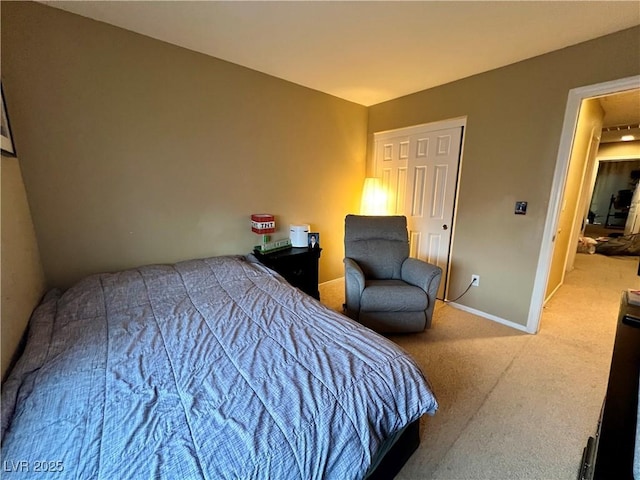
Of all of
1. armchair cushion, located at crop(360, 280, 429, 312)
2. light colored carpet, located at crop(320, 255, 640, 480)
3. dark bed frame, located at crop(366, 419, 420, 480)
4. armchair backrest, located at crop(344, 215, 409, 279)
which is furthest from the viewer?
armchair backrest, located at crop(344, 215, 409, 279)

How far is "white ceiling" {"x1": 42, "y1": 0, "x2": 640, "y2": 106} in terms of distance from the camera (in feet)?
5.28

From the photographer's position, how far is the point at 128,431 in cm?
77

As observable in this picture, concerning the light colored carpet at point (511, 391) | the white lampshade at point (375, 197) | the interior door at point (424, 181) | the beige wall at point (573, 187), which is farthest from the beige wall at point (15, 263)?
the beige wall at point (573, 187)

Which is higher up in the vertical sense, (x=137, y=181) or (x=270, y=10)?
(x=270, y=10)

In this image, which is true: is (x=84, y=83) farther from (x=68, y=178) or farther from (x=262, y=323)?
(x=262, y=323)

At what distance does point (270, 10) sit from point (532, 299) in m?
3.05

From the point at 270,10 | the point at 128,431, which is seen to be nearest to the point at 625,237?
the point at 270,10

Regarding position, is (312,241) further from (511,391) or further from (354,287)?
(511,391)

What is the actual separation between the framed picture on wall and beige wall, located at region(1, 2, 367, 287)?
0.14m

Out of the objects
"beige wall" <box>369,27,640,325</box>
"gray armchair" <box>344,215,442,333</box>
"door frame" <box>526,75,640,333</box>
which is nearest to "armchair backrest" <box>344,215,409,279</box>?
"gray armchair" <box>344,215,442,333</box>

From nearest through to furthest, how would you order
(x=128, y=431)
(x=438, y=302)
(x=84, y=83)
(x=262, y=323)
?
(x=128, y=431), (x=262, y=323), (x=84, y=83), (x=438, y=302)

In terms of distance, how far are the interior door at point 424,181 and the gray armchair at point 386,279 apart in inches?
20.8

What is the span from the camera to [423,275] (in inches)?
→ 90.4

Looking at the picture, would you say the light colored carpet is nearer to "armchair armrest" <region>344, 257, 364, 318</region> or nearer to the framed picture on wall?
"armchair armrest" <region>344, 257, 364, 318</region>
